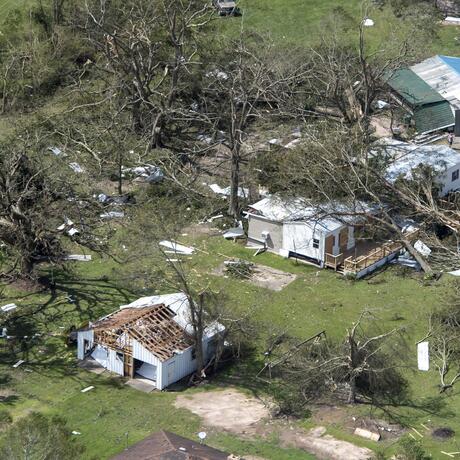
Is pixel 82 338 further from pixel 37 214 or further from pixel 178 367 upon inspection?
pixel 37 214

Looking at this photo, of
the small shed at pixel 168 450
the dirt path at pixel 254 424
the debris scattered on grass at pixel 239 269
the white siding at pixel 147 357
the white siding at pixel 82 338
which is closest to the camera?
the small shed at pixel 168 450

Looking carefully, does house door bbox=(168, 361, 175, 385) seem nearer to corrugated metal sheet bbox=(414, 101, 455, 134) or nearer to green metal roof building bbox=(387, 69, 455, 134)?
green metal roof building bbox=(387, 69, 455, 134)

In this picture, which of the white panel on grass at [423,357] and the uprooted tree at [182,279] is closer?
the uprooted tree at [182,279]

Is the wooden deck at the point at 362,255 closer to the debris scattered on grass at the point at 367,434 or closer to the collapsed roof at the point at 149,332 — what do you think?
the collapsed roof at the point at 149,332

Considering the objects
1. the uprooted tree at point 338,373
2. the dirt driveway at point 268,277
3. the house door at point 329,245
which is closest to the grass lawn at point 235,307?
the dirt driveway at point 268,277

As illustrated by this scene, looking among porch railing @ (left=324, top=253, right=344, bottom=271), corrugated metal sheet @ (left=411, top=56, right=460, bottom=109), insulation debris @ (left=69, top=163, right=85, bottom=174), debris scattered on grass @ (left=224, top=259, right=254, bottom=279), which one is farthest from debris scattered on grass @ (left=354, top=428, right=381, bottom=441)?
corrugated metal sheet @ (left=411, top=56, right=460, bottom=109)

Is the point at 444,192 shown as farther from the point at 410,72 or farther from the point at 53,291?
the point at 53,291

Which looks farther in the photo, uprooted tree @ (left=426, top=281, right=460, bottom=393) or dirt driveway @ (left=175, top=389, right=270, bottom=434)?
uprooted tree @ (left=426, top=281, right=460, bottom=393)
